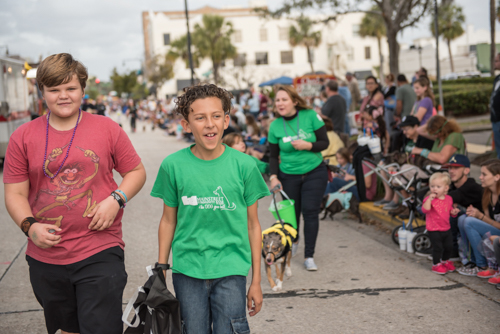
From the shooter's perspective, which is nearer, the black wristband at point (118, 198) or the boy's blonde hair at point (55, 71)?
the boy's blonde hair at point (55, 71)

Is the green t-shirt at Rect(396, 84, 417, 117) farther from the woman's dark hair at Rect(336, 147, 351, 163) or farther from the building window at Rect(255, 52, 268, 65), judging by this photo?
the building window at Rect(255, 52, 268, 65)

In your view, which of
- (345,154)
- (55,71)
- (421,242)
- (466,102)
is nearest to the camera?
(55,71)

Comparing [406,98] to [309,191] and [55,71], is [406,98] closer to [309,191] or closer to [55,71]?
[309,191]

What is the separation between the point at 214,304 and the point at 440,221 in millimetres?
3644

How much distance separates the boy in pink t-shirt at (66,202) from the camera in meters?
2.74

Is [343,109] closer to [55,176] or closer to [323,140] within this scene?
[323,140]

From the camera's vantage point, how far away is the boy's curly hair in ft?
9.34

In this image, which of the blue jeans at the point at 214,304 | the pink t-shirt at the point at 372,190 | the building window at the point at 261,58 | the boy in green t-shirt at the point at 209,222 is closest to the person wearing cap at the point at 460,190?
the pink t-shirt at the point at 372,190

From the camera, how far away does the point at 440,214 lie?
5.66m

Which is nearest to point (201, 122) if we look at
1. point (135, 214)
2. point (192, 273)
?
point (192, 273)

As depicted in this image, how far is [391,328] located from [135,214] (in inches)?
240

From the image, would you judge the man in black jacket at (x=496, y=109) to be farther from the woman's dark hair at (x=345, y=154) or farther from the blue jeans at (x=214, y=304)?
the blue jeans at (x=214, y=304)

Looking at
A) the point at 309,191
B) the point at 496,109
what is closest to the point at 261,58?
the point at 496,109

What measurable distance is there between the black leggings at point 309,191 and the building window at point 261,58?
211ft
